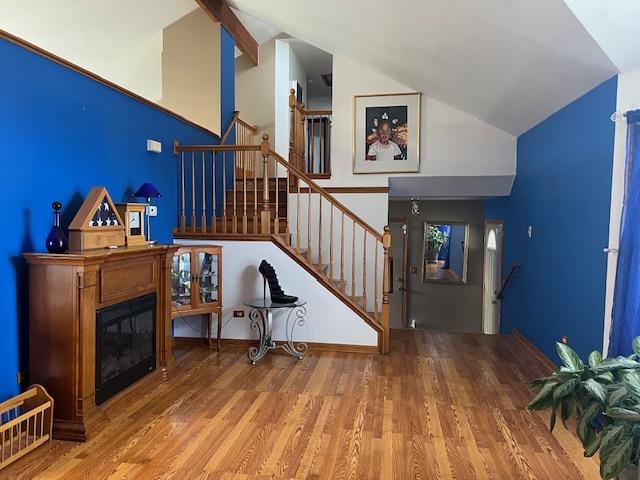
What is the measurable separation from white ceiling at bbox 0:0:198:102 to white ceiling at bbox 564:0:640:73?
4.65 m

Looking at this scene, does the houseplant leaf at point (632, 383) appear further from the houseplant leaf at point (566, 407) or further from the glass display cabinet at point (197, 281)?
the glass display cabinet at point (197, 281)

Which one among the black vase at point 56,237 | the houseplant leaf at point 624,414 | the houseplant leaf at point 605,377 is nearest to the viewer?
the houseplant leaf at point 624,414

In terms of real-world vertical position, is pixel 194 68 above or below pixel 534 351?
above

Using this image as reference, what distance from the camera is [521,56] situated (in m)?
3.35

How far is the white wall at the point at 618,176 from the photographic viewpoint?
286cm

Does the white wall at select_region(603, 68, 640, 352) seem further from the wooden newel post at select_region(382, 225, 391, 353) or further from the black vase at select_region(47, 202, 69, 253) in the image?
the black vase at select_region(47, 202, 69, 253)

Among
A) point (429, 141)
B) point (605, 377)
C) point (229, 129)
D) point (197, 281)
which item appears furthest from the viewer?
point (229, 129)

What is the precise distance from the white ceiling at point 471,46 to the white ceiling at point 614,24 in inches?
2.3

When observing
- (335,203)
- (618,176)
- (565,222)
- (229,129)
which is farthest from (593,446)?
(229,129)

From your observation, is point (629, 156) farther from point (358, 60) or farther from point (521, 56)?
point (358, 60)

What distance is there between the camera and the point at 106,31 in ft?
17.4

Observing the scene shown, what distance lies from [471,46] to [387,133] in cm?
220

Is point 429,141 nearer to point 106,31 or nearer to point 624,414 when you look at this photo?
point 106,31

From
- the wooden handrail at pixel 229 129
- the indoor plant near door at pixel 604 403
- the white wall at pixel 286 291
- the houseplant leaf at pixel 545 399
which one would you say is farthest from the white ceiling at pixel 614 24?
the wooden handrail at pixel 229 129
